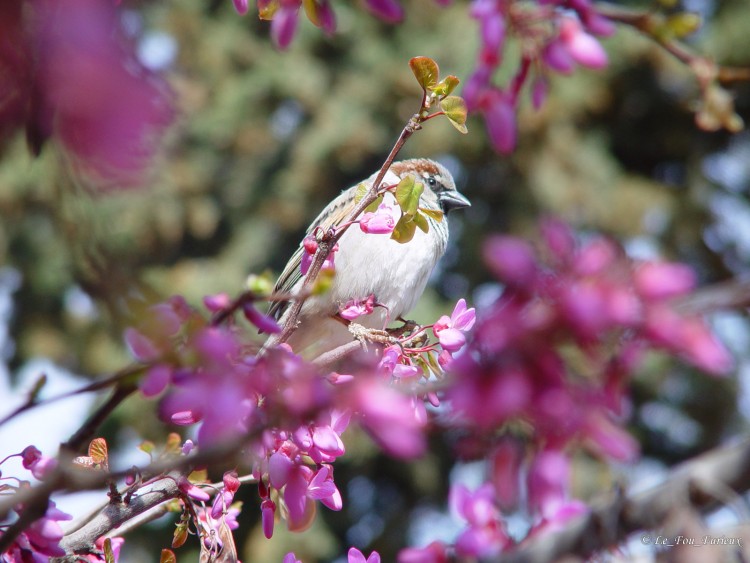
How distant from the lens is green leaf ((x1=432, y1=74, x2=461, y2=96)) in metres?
1.35

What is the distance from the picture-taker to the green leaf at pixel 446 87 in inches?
53.2

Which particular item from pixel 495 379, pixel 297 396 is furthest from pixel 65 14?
pixel 495 379

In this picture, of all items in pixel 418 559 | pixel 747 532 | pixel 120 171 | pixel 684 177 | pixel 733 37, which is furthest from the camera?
pixel 684 177

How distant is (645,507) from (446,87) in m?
0.79

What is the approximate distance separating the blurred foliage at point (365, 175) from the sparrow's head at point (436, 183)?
2.28 meters

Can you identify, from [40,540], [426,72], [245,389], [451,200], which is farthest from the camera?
[451,200]

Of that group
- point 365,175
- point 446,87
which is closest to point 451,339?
point 446,87

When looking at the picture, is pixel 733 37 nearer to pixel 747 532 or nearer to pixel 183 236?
pixel 183 236

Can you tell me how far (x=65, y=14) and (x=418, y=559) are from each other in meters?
0.68

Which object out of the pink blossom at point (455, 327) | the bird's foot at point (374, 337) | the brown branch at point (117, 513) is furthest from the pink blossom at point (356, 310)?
the brown branch at point (117, 513)

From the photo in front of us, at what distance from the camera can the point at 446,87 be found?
1365 millimetres

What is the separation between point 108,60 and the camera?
81cm

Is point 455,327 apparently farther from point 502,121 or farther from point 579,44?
point 579,44

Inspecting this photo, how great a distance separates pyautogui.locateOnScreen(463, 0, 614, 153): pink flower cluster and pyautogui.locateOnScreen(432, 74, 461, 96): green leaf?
5.9 inches
